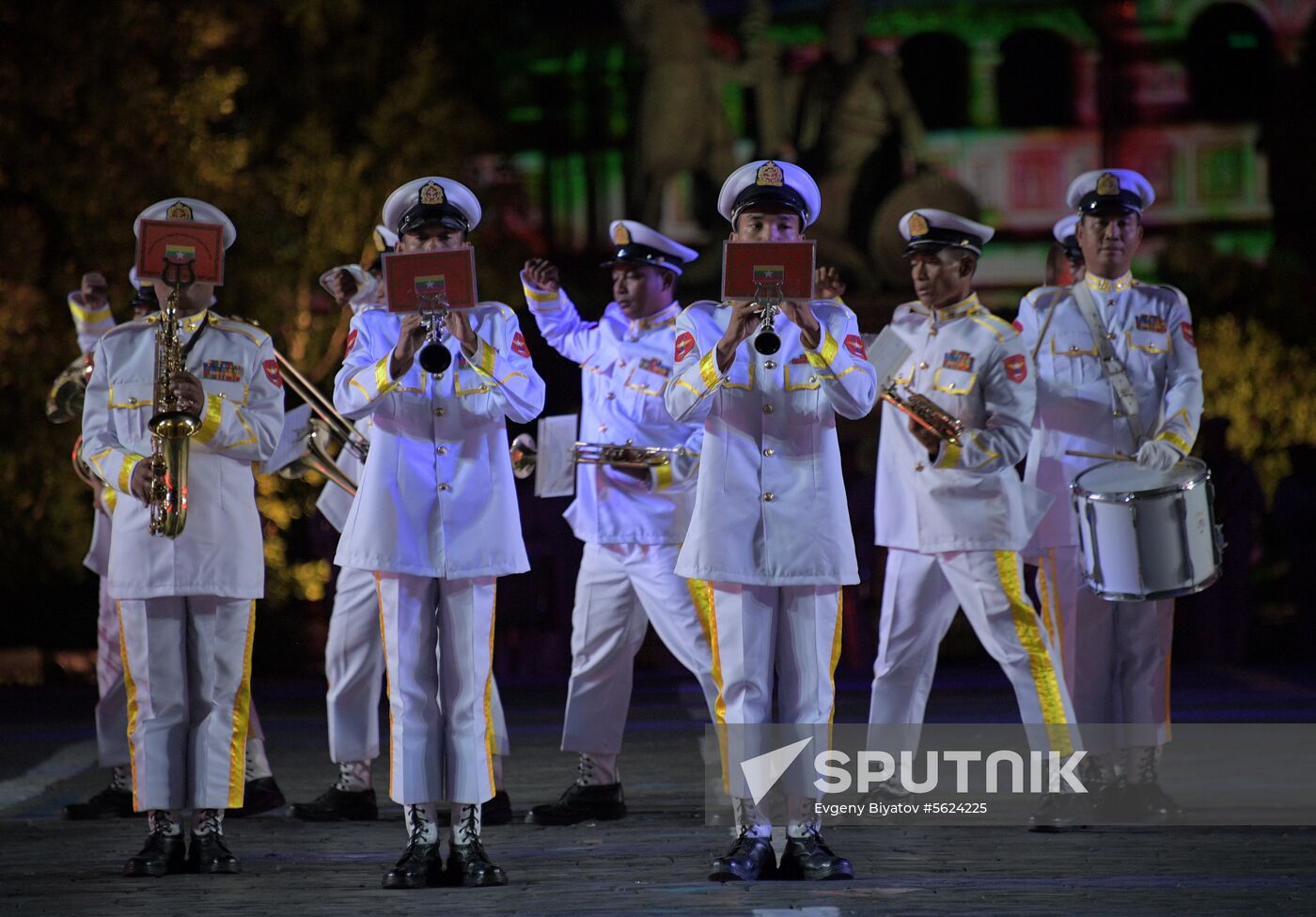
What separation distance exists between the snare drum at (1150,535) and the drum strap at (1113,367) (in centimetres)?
36

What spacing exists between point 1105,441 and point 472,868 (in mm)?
3159

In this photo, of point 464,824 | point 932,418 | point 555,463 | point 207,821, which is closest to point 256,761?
point 207,821

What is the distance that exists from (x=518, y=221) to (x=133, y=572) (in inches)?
469

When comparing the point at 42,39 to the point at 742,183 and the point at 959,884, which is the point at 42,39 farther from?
the point at 959,884

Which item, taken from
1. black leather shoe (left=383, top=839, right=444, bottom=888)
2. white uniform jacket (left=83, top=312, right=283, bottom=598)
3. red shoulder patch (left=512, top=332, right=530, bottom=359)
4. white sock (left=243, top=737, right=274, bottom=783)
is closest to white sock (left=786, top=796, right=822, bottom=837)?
black leather shoe (left=383, top=839, right=444, bottom=888)

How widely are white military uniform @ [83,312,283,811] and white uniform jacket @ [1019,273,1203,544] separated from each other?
316 cm

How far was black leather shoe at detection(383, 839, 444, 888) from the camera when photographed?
19.5ft

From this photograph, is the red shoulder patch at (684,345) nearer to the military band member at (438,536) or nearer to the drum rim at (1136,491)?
the military band member at (438,536)

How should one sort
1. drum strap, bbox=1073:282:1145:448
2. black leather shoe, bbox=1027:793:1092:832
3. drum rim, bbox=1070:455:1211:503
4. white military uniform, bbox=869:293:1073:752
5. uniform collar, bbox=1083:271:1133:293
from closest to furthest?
drum rim, bbox=1070:455:1211:503
black leather shoe, bbox=1027:793:1092:832
white military uniform, bbox=869:293:1073:752
drum strap, bbox=1073:282:1145:448
uniform collar, bbox=1083:271:1133:293

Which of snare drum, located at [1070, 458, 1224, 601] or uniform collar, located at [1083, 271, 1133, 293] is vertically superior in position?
uniform collar, located at [1083, 271, 1133, 293]

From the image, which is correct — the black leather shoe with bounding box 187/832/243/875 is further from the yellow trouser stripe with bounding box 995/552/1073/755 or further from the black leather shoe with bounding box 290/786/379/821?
the yellow trouser stripe with bounding box 995/552/1073/755

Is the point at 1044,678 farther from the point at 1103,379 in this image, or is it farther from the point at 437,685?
the point at 437,685

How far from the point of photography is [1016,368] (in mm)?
7336

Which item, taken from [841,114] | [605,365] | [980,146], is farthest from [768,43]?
[605,365]
